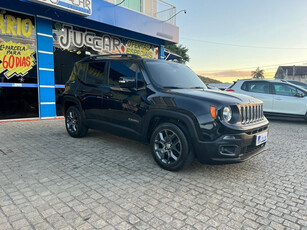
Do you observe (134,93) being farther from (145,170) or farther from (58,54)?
(58,54)

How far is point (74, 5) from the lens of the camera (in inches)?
296

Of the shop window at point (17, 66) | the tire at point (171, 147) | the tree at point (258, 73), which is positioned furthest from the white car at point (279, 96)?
the tree at point (258, 73)

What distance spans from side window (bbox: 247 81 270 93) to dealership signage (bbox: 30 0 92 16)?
6.98m

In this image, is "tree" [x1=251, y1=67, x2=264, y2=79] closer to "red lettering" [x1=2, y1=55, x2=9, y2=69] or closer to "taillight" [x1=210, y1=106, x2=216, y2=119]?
"red lettering" [x1=2, y1=55, x2=9, y2=69]

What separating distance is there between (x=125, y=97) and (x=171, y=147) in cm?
133

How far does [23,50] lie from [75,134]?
178 inches

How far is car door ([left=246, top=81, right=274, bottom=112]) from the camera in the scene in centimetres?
905

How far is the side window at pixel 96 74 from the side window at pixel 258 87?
694 cm

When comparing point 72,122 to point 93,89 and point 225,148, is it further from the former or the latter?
point 225,148

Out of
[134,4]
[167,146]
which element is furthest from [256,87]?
[167,146]

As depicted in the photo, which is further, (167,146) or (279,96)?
(279,96)

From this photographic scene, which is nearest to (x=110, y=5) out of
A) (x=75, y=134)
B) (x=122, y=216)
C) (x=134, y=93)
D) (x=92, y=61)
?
(x=92, y=61)

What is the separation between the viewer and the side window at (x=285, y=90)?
8.75 m

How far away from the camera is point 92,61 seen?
5.10 m
